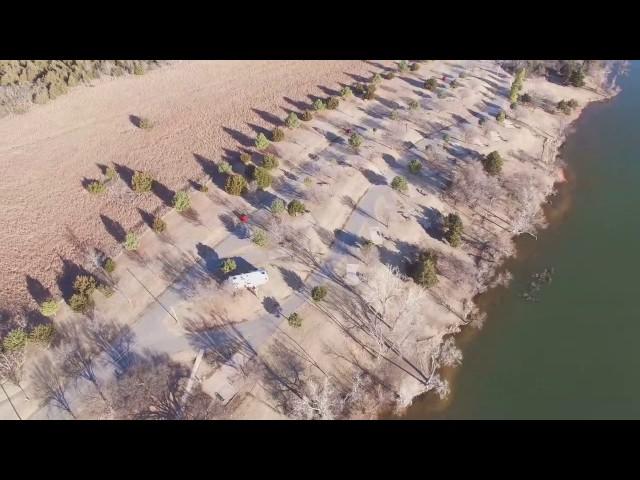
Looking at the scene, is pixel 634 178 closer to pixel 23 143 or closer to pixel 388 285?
pixel 388 285

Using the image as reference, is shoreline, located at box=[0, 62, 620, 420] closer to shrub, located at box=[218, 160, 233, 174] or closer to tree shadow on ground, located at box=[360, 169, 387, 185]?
tree shadow on ground, located at box=[360, 169, 387, 185]

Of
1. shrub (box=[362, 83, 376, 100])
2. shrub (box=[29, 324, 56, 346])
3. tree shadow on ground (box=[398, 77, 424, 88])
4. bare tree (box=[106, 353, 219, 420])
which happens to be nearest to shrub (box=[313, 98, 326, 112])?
shrub (box=[362, 83, 376, 100])

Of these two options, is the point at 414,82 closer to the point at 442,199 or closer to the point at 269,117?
the point at 269,117

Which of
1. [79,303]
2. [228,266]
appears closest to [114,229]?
[79,303]

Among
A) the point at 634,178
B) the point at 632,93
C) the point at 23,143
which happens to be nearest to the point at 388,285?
the point at 634,178

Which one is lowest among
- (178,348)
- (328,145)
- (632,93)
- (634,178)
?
(178,348)

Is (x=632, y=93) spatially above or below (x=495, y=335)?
above

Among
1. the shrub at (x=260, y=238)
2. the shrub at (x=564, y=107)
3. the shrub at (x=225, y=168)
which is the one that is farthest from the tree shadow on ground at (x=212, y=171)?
the shrub at (x=564, y=107)

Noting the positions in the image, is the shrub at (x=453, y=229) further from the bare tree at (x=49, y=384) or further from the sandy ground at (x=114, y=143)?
the bare tree at (x=49, y=384)
